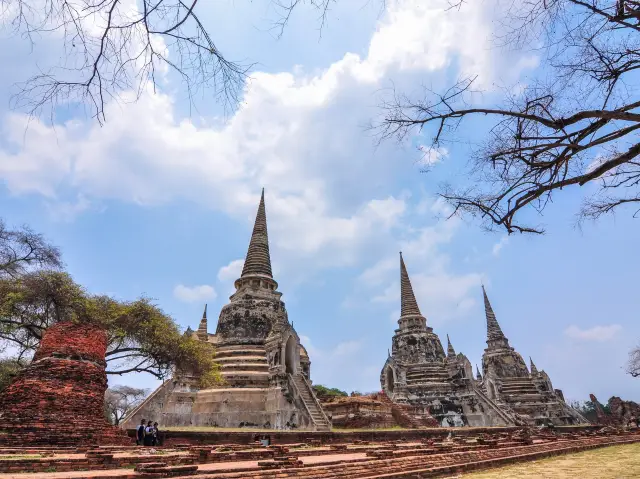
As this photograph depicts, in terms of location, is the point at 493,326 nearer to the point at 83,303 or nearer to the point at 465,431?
the point at 465,431

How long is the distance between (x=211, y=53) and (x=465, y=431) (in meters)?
22.9

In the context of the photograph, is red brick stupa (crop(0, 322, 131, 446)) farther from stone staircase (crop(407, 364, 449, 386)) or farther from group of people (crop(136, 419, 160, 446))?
stone staircase (crop(407, 364, 449, 386))

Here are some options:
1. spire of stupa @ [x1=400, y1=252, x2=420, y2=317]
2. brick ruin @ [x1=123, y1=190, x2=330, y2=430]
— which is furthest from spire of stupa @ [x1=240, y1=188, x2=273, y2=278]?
spire of stupa @ [x1=400, y1=252, x2=420, y2=317]

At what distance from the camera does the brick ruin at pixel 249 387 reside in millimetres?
19906

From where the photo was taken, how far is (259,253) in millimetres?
29688

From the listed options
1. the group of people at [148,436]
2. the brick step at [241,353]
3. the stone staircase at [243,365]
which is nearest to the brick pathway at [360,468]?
the group of people at [148,436]

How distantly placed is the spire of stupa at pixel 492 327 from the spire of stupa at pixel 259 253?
27.5 meters

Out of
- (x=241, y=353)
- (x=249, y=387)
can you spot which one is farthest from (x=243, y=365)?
(x=249, y=387)

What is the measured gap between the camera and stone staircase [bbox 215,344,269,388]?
21.6 metres

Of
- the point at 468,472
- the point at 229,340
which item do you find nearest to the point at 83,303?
the point at 229,340

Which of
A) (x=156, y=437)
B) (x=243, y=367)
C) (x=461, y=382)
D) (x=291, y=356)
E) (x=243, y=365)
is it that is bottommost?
(x=156, y=437)

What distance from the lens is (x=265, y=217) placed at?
33.7 m

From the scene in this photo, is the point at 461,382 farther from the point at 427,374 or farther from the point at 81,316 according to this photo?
the point at 81,316

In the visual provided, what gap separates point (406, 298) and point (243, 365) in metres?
21.0
